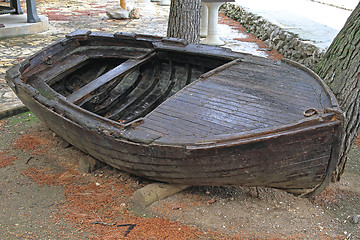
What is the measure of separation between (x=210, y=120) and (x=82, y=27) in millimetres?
10006

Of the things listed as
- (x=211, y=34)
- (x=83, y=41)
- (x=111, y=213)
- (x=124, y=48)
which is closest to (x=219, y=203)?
(x=111, y=213)

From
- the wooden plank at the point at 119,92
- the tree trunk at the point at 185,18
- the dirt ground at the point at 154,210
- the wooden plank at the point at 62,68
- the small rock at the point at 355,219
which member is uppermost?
the tree trunk at the point at 185,18

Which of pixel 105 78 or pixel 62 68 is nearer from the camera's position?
pixel 105 78

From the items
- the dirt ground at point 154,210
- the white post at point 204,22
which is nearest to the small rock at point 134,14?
the white post at point 204,22

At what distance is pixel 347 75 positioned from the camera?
365 centimetres

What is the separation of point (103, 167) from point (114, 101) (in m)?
1.00

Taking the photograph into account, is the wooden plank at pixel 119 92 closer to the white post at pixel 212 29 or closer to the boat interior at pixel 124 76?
the boat interior at pixel 124 76

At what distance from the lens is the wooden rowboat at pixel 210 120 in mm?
2939

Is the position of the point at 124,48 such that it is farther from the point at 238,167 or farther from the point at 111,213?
the point at 238,167

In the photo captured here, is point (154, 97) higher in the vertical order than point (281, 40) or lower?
lower

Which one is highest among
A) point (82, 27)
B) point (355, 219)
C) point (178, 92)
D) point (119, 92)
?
point (178, 92)

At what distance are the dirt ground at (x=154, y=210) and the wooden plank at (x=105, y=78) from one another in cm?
87

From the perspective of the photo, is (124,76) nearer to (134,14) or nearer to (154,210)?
(154,210)

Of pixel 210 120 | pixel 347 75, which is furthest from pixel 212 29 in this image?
pixel 210 120
